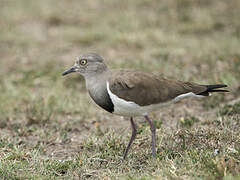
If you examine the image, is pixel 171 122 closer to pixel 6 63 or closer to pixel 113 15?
pixel 6 63

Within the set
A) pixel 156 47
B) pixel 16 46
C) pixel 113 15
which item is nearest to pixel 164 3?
pixel 113 15

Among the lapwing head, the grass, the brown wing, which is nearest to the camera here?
the grass

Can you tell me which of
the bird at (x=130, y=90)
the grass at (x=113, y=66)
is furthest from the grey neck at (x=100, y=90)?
the grass at (x=113, y=66)

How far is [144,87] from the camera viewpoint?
4.44 m

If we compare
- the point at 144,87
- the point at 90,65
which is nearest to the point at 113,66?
the point at 90,65

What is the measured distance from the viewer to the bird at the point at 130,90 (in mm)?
4332

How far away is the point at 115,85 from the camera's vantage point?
4352mm

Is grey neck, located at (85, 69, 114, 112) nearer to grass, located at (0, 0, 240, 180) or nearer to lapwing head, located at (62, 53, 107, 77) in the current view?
lapwing head, located at (62, 53, 107, 77)

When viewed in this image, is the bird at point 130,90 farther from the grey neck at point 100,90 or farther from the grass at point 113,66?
the grass at point 113,66

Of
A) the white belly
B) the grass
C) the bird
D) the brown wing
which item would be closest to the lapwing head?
the bird

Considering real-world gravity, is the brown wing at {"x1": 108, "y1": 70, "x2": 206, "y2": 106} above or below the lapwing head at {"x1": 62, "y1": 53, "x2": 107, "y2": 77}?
below

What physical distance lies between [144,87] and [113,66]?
3.28 meters

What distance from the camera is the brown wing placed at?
14.3 ft

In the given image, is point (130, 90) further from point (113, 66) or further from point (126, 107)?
point (113, 66)
